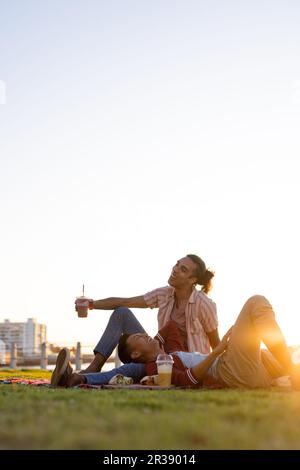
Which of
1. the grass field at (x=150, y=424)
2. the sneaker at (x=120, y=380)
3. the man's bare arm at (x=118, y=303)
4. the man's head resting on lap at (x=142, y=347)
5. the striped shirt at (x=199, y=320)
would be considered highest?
the man's bare arm at (x=118, y=303)

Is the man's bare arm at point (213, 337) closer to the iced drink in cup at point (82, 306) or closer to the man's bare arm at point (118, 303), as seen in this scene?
the man's bare arm at point (118, 303)

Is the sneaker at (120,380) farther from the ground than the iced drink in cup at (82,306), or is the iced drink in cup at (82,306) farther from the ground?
the iced drink in cup at (82,306)

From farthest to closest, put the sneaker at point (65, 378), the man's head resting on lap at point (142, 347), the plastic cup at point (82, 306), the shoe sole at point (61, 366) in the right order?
the plastic cup at point (82, 306) → the man's head resting on lap at point (142, 347) → the sneaker at point (65, 378) → the shoe sole at point (61, 366)

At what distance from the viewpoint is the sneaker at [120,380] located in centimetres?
Result: 589

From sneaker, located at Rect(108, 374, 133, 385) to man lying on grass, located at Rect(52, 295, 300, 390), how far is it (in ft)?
0.71

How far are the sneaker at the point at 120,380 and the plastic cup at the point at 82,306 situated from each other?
1.08m

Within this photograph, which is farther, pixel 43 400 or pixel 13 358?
pixel 13 358

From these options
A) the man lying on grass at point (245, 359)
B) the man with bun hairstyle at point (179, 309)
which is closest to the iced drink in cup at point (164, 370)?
the man lying on grass at point (245, 359)

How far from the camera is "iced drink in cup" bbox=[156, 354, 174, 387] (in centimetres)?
538

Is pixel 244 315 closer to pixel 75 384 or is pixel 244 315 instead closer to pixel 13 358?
pixel 75 384

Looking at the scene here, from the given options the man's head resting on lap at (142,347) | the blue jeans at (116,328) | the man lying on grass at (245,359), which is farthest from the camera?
the blue jeans at (116,328)
